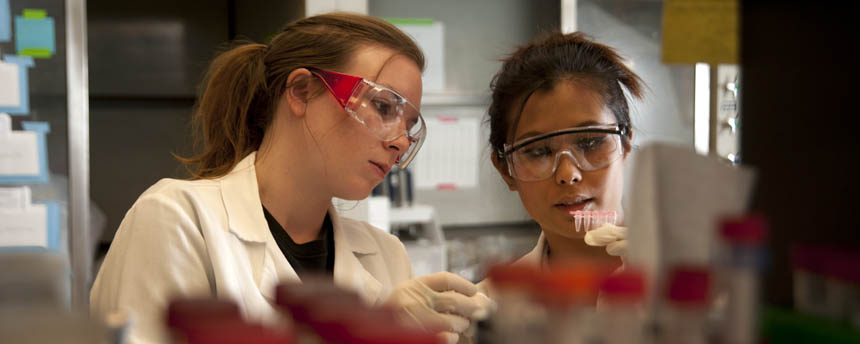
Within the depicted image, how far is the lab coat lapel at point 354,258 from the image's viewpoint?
1689 millimetres

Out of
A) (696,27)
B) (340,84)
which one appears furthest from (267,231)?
(696,27)

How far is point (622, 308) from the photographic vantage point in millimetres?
463

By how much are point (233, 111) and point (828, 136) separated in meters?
1.43

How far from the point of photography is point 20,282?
754mm

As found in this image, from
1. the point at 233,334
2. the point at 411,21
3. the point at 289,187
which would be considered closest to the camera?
the point at 233,334

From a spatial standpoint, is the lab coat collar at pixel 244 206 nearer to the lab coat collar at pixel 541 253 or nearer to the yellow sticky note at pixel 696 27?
the lab coat collar at pixel 541 253

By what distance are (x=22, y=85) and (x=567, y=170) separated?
77.1 inches

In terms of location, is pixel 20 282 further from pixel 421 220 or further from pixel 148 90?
pixel 148 90

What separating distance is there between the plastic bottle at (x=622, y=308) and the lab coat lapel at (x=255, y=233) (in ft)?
3.66

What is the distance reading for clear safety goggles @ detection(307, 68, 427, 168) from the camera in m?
1.58

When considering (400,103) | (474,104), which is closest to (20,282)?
(400,103)

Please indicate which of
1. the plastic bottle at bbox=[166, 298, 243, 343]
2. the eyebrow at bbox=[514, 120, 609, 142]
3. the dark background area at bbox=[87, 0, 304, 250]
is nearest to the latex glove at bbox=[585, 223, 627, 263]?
the eyebrow at bbox=[514, 120, 609, 142]

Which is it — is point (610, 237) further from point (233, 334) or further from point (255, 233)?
point (233, 334)

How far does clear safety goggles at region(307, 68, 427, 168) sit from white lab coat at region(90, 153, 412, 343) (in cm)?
29
